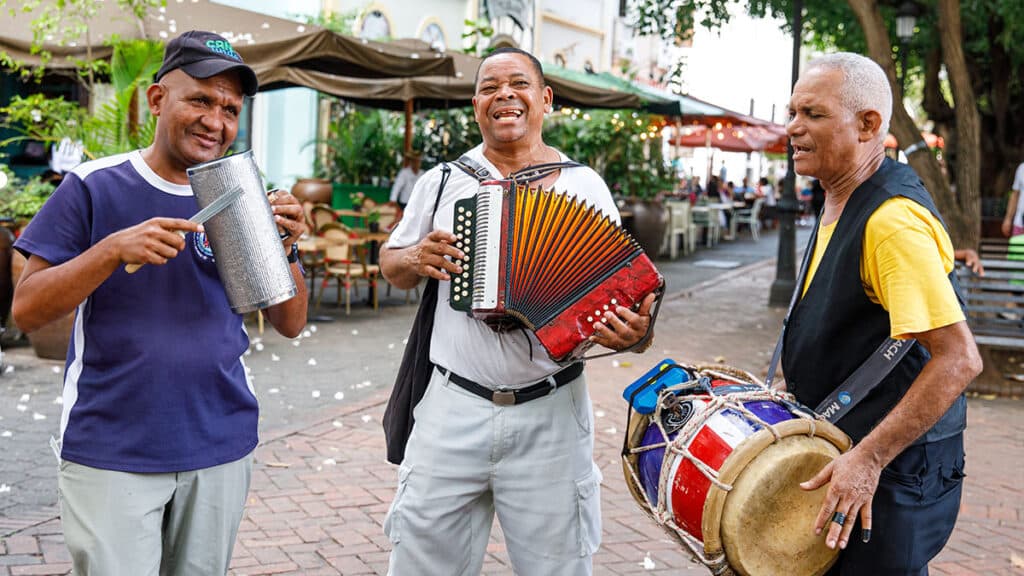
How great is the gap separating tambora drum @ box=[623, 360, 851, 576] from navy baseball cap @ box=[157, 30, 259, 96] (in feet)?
4.53

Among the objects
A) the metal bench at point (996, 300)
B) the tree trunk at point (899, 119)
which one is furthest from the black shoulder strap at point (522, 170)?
the metal bench at point (996, 300)

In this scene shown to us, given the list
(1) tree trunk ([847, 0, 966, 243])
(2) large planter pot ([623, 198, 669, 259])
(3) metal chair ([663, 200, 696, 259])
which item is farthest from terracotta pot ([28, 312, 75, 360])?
(3) metal chair ([663, 200, 696, 259])

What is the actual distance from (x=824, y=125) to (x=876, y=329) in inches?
20.8

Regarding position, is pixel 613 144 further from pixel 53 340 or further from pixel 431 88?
pixel 53 340

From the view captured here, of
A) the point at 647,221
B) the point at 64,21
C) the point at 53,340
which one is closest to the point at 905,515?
the point at 53,340

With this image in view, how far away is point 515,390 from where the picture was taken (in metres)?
2.91

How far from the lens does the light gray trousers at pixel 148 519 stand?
234 centimetres

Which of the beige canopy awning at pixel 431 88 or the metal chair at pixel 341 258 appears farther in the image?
the beige canopy awning at pixel 431 88

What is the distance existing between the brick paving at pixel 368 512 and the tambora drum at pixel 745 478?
1505mm

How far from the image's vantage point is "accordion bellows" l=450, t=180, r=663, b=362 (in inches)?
109

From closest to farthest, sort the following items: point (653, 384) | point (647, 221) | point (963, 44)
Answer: point (653, 384)
point (963, 44)
point (647, 221)

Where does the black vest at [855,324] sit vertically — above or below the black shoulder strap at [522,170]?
below

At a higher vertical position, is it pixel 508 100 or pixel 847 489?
pixel 508 100

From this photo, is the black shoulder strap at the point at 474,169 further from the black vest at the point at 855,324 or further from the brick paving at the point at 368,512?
the brick paving at the point at 368,512
